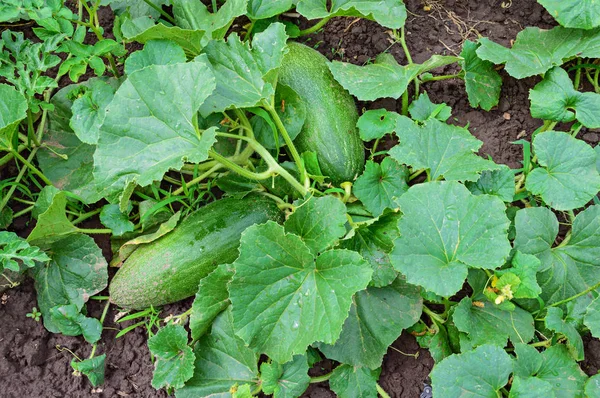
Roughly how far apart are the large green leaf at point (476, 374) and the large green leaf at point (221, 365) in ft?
3.00

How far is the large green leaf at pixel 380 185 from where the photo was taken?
305cm

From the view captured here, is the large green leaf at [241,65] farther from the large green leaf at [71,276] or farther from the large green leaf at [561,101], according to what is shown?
the large green leaf at [561,101]

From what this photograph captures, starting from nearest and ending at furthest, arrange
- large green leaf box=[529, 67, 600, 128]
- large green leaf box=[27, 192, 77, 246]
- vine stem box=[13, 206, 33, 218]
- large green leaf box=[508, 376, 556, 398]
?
large green leaf box=[508, 376, 556, 398] < large green leaf box=[27, 192, 77, 246] < large green leaf box=[529, 67, 600, 128] < vine stem box=[13, 206, 33, 218]

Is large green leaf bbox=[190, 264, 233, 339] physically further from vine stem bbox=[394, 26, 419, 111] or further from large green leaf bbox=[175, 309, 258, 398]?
vine stem bbox=[394, 26, 419, 111]

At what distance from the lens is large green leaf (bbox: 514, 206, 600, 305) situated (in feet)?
9.61

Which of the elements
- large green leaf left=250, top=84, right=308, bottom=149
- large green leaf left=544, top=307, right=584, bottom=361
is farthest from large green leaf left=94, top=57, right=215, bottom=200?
large green leaf left=544, top=307, right=584, bottom=361

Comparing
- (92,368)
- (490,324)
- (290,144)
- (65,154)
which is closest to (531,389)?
(490,324)

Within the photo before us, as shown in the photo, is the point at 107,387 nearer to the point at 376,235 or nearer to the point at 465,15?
the point at 376,235

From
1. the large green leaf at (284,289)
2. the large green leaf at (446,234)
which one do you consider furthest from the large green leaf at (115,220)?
the large green leaf at (446,234)

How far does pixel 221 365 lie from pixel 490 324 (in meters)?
1.32

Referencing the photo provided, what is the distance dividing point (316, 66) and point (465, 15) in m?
1.04

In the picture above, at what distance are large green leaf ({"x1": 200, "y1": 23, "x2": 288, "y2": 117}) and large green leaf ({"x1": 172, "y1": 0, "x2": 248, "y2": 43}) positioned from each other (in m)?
0.14

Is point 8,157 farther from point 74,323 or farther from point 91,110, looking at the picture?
point 74,323

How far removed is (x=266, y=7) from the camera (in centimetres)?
321
